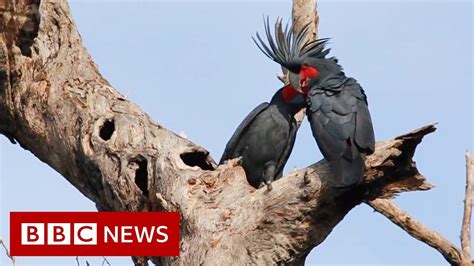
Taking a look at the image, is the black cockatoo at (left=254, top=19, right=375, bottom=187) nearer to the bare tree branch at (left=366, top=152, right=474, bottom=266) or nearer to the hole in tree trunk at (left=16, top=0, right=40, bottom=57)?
the bare tree branch at (left=366, top=152, right=474, bottom=266)

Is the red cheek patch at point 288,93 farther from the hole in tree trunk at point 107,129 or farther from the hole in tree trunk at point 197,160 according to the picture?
the hole in tree trunk at point 107,129

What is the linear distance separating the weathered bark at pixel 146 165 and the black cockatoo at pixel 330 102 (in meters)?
0.09

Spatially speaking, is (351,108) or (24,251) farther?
(24,251)

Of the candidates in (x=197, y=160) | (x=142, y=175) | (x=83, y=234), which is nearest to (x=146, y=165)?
(x=142, y=175)

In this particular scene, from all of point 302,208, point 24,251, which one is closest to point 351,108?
point 302,208

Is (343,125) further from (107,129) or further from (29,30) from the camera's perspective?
(29,30)

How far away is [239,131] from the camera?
244 inches

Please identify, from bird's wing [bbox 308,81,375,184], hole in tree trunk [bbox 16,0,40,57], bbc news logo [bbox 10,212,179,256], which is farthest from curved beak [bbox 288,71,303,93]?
hole in tree trunk [bbox 16,0,40,57]

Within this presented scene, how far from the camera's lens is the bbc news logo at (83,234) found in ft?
17.3

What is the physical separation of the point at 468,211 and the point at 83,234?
2.32 m

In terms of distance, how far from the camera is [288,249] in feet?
15.1

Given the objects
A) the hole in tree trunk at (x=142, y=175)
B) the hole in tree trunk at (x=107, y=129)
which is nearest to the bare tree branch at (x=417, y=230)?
the hole in tree trunk at (x=142, y=175)

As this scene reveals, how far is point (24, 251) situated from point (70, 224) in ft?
1.01

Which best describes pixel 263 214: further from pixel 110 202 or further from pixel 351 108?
pixel 110 202
